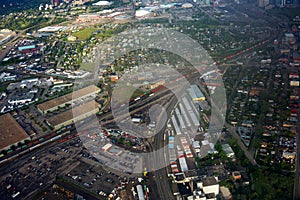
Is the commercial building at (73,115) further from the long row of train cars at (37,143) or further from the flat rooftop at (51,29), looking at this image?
the flat rooftop at (51,29)

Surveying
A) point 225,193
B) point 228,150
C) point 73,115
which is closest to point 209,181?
point 225,193

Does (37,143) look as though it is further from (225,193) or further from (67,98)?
(225,193)

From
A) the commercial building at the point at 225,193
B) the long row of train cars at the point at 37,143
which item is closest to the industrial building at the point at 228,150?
the commercial building at the point at 225,193

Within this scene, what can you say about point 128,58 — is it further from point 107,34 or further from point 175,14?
point 175,14

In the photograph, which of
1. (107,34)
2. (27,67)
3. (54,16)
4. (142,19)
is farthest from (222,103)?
(54,16)

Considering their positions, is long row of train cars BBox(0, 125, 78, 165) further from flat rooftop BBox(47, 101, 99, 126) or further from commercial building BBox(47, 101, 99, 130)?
flat rooftop BBox(47, 101, 99, 126)

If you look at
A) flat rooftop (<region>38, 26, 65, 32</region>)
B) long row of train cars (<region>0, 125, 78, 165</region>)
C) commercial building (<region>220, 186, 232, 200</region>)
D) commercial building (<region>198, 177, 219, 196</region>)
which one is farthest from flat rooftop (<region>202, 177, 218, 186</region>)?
flat rooftop (<region>38, 26, 65, 32</region>)
